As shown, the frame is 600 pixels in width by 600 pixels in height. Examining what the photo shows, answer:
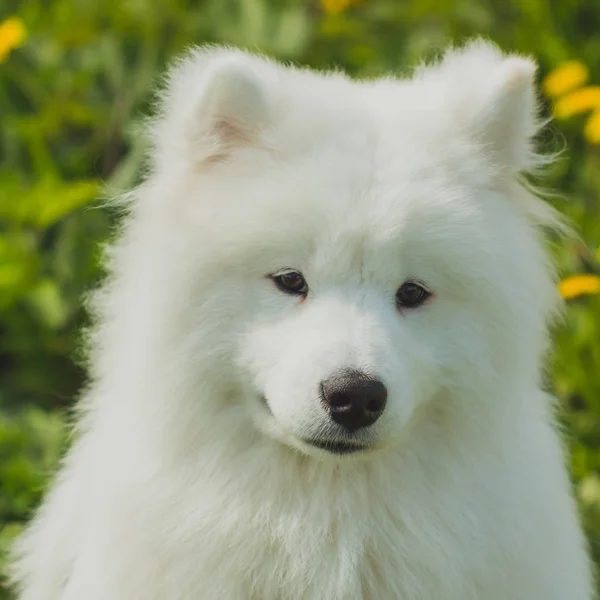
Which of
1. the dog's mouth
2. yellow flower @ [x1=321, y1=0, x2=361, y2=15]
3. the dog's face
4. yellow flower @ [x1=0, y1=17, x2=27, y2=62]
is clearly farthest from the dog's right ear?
yellow flower @ [x1=321, y1=0, x2=361, y2=15]

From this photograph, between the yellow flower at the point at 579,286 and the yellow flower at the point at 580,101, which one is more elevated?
the yellow flower at the point at 580,101

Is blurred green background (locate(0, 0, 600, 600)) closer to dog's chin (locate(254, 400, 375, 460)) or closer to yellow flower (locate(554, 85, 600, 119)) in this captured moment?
yellow flower (locate(554, 85, 600, 119))

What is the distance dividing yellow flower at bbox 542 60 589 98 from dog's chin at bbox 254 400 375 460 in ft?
11.6

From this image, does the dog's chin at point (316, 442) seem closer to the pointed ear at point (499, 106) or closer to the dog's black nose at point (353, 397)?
the dog's black nose at point (353, 397)

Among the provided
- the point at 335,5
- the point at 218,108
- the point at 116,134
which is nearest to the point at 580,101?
the point at 335,5

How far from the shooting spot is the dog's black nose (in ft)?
8.95

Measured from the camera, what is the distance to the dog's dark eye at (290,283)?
2922 mm

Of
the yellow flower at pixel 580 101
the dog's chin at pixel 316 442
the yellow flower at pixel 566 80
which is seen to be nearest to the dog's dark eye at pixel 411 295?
the dog's chin at pixel 316 442

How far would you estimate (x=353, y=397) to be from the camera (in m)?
2.74

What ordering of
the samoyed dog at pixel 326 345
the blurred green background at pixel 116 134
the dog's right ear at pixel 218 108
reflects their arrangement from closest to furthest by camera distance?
the samoyed dog at pixel 326 345
the dog's right ear at pixel 218 108
the blurred green background at pixel 116 134

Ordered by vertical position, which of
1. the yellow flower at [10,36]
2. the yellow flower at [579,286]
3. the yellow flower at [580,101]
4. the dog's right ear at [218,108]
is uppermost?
the yellow flower at [580,101]

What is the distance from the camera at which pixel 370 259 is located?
113 inches

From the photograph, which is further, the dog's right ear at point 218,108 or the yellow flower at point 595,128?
the yellow flower at point 595,128

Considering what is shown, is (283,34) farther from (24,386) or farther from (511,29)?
(24,386)
